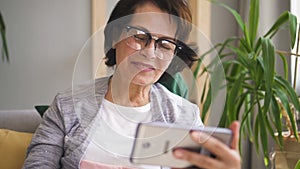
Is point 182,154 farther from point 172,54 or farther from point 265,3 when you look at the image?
point 265,3

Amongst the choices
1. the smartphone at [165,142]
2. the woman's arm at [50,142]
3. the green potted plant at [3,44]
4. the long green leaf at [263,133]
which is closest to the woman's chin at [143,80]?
the smartphone at [165,142]

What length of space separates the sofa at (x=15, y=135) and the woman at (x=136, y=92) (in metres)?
0.42

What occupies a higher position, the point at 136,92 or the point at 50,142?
the point at 136,92

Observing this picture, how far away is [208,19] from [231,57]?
27 centimetres

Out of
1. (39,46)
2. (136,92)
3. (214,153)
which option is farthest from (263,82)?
(39,46)

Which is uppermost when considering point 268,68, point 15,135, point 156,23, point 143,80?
point 156,23

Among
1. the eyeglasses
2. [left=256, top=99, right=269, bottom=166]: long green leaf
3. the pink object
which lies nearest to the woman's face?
the eyeglasses

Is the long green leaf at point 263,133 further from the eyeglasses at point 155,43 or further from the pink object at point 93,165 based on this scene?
the eyeglasses at point 155,43

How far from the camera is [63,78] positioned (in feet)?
9.04

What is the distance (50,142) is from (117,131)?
0.33m

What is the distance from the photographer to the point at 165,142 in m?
0.87

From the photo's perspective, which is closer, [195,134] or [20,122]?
[195,134]

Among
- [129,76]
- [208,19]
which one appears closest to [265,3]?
[208,19]

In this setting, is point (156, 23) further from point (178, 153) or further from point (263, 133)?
point (263, 133)
